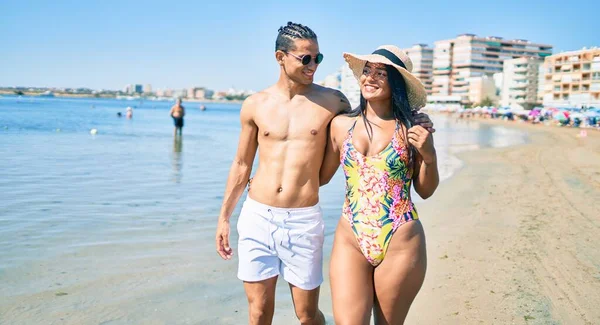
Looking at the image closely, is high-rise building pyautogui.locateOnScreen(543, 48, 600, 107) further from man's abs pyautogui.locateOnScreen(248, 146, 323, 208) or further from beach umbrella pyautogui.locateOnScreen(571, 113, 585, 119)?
man's abs pyautogui.locateOnScreen(248, 146, 323, 208)

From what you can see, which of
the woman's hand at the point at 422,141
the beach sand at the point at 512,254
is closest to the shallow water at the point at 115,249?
the beach sand at the point at 512,254

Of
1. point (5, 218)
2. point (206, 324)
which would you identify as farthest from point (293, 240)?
point (5, 218)

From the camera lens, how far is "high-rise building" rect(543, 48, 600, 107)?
6934cm

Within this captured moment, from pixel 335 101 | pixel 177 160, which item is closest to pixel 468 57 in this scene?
pixel 177 160

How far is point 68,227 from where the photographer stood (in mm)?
7434

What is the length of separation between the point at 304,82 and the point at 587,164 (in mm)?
15770

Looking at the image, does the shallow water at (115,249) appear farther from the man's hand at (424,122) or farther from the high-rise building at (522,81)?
the high-rise building at (522,81)

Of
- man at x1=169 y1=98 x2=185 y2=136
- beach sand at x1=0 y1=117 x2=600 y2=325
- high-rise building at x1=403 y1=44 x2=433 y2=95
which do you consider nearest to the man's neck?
beach sand at x1=0 y1=117 x2=600 y2=325

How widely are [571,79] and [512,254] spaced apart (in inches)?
3179

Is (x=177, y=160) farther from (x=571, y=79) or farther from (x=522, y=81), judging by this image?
(x=522, y=81)

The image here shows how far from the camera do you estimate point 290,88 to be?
3.51 m

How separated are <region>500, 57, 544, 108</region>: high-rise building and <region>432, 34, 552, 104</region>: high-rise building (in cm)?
1491

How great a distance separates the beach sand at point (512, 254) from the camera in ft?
14.8

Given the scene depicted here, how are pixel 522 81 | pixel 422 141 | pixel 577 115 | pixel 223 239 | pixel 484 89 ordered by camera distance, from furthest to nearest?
pixel 484 89 → pixel 522 81 → pixel 577 115 → pixel 223 239 → pixel 422 141
